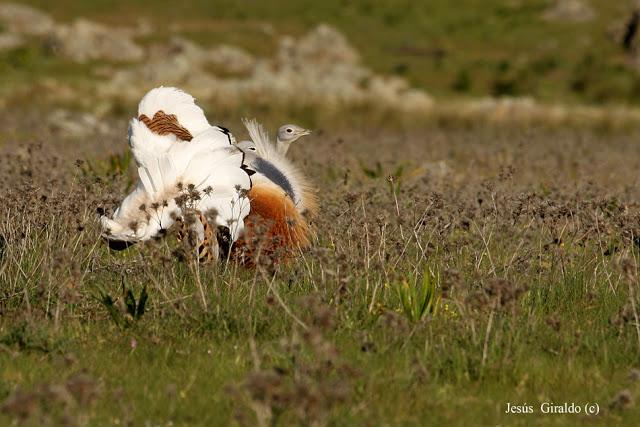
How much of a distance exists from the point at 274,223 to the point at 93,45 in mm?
30167

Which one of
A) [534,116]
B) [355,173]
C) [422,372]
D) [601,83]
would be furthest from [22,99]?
[422,372]

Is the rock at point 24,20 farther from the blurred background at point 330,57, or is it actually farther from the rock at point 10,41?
the rock at point 10,41

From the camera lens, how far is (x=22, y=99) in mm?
22703

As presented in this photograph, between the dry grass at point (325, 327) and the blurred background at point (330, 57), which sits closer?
the dry grass at point (325, 327)

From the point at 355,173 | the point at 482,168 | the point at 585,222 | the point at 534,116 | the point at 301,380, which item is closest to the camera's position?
the point at 301,380

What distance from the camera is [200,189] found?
18.7 feet

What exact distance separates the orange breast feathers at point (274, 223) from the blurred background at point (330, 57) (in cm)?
1301

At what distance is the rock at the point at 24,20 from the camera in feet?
126

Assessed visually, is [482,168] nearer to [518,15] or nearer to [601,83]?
[601,83]

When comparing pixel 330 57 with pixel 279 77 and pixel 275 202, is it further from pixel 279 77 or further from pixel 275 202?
pixel 275 202

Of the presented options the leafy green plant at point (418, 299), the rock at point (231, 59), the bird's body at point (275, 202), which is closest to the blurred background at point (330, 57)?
the rock at point (231, 59)

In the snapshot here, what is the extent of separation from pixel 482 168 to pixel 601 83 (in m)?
16.9

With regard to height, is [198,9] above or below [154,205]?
above

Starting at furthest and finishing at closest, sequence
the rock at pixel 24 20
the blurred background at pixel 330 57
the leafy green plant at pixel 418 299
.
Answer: the rock at pixel 24 20, the blurred background at pixel 330 57, the leafy green plant at pixel 418 299
